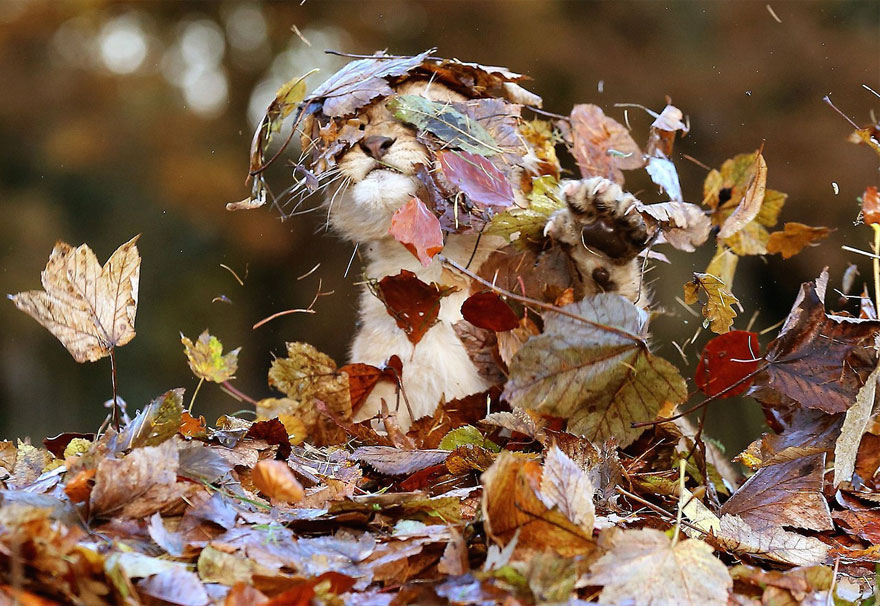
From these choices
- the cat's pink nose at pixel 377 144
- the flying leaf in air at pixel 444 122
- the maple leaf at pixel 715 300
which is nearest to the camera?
the maple leaf at pixel 715 300

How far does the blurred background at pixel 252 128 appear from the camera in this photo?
5.03 m

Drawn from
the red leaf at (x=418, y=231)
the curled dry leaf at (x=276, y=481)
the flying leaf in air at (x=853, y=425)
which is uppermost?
the red leaf at (x=418, y=231)

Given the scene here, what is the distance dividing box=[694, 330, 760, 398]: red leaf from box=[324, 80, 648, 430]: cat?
1.13 ft

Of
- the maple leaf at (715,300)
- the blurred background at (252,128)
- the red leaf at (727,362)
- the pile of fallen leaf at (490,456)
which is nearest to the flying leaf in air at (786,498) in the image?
the pile of fallen leaf at (490,456)

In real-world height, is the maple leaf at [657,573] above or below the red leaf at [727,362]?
above

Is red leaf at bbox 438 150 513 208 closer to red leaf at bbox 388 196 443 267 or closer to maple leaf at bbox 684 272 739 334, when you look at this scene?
red leaf at bbox 388 196 443 267

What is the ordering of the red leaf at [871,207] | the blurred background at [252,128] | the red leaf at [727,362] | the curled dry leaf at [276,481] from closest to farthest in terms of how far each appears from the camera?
the curled dry leaf at [276,481] → the red leaf at [727,362] → the red leaf at [871,207] → the blurred background at [252,128]

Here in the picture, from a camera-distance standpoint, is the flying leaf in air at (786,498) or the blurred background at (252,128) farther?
the blurred background at (252,128)

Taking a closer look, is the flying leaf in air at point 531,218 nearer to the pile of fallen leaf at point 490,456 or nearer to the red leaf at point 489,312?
the pile of fallen leaf at point 490,456

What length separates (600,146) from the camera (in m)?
1.91

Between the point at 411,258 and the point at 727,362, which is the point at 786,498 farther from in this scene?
the point at 411,258

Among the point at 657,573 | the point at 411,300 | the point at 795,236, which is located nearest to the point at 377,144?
the point at 411,300

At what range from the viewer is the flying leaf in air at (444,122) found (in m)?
1.65

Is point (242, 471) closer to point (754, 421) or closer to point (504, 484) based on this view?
point (504, 484)
